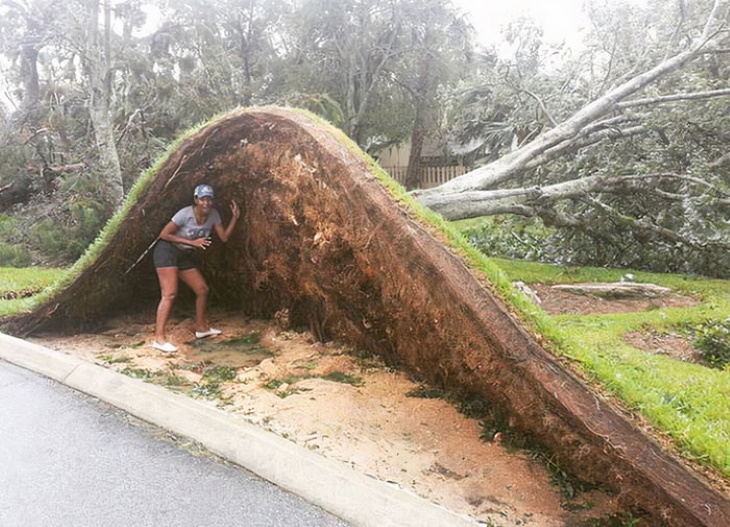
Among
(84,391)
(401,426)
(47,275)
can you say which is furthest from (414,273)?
(47,275)

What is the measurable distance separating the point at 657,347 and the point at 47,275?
931cm

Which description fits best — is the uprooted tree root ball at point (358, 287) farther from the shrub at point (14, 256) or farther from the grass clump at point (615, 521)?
the shrub at point (14, 256)

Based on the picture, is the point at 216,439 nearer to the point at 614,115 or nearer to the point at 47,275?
the point at 47,275

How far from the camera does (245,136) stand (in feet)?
15.0

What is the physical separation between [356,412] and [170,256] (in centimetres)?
249

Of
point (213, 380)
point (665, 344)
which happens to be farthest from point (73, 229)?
point (665, 344)

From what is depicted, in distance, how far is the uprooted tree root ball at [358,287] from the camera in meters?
2.50

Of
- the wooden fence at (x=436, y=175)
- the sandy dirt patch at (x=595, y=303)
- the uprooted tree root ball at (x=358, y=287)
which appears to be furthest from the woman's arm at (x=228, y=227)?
the wooden fence at (x=436, y=175)

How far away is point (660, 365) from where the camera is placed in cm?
475

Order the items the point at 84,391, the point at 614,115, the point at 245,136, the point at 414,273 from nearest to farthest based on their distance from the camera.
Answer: the point at 414,273, the point at 84,391, the point at 245,136, the point at 614,115

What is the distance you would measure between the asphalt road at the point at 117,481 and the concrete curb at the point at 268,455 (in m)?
0.06

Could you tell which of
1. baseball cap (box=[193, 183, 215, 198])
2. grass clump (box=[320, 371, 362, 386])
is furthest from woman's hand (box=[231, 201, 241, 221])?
grass clump (box=[320, 371, 362, 386])

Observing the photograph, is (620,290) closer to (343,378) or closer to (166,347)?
(343,378)

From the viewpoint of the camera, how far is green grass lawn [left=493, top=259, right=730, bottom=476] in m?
2.50
